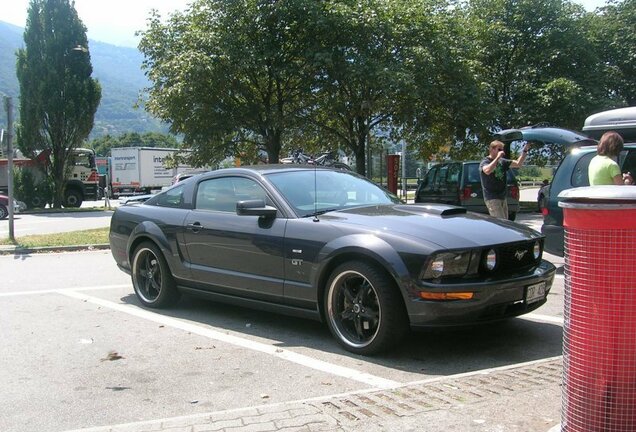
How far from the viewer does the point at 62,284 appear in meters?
8.55

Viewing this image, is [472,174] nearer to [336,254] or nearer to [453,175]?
[453,175]

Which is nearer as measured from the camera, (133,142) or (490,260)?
(490,260)

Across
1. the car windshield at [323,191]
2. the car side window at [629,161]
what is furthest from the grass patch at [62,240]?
the car side window at [629,161]

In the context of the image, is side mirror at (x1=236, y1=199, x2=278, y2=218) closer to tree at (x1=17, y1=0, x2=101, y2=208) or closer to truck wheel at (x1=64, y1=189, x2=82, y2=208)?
tree at (x1=17, y1=0, x2=101, y2=208)

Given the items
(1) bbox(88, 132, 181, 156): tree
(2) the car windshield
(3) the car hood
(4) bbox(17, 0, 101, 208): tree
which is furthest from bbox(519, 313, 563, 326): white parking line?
(1) bbox(88, 132, 181, 156): tree

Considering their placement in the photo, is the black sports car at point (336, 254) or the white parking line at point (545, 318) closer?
the black sports car at point (336, 254)

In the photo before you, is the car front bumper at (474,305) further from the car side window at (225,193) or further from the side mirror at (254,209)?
the car side window at (225,193)

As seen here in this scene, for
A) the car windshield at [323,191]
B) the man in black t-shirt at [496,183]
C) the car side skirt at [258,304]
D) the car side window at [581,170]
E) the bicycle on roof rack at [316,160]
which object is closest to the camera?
the car side skirt at [258,304]

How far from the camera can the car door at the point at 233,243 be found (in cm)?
535

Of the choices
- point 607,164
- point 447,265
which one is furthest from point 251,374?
point 607,164

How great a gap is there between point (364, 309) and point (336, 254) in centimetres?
48

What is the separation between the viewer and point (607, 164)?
6066mm

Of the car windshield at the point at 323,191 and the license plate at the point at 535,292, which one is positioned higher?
the car windshield at the point at 323,191

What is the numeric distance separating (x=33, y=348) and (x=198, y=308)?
6.13 ft
